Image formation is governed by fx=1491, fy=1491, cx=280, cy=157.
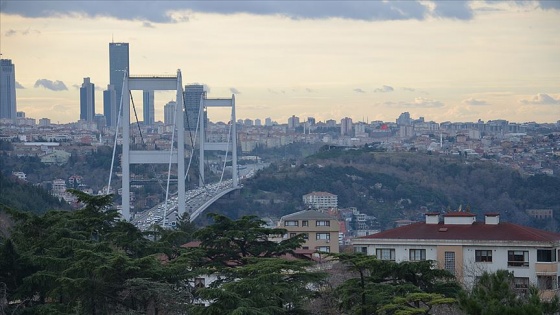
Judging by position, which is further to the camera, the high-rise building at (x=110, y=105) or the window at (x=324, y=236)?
the high-rise building at (x=110, y=105)

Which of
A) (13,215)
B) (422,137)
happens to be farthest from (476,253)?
(422,137)

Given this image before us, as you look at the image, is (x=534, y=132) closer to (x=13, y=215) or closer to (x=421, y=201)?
(x=421, y=201)

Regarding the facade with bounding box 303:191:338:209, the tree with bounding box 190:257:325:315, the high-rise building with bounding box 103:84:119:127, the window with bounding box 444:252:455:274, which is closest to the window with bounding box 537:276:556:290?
the window with bounding box 444:252:455:274

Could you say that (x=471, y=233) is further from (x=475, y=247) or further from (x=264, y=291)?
(x=264, y=291)

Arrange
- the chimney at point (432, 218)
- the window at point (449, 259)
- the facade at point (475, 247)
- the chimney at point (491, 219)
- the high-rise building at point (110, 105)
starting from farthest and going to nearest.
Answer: the high-rise building at point (110, 105)
the chimney at point (432, 218)
the chimney at point (491, 219)
the window at point (449, 259)
the facade at point (475, 247)

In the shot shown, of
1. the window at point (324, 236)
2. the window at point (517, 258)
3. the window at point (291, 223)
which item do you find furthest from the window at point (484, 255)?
the window at point (291, 223)

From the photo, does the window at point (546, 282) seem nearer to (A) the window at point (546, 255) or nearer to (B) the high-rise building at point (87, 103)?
(A) the window at point (546, 255)

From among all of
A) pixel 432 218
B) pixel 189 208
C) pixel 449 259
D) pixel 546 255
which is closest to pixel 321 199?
pixel 189 208
